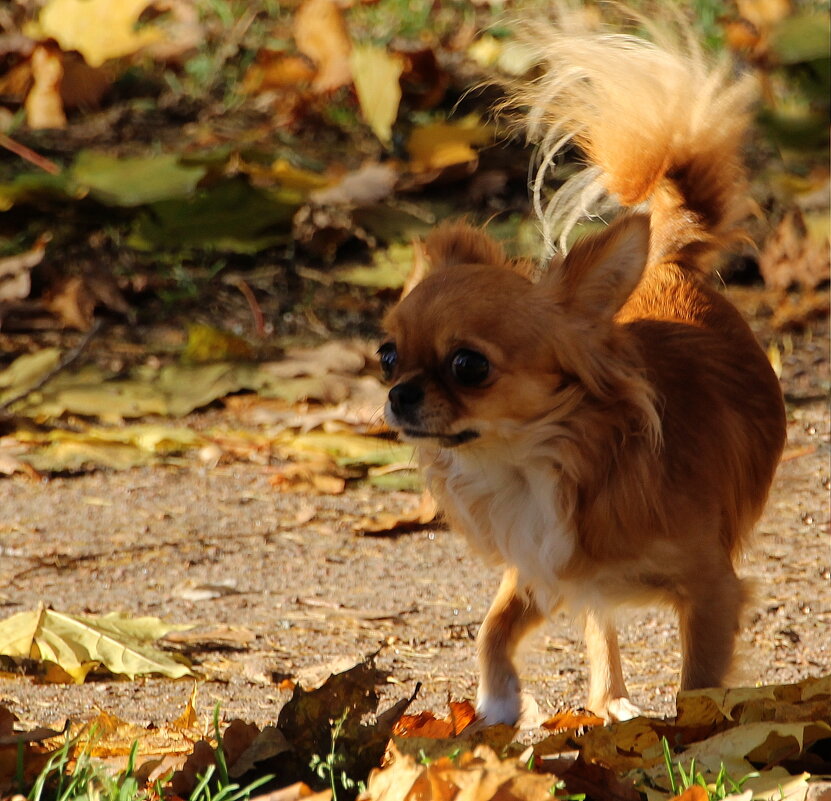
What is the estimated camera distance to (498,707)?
3.05 meters

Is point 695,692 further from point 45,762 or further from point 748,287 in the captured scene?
A: point 748,287

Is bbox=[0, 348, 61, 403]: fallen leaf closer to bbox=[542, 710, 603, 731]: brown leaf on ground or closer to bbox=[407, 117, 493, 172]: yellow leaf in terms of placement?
bbox=[407, 117, 493, 172]: yellow leaf

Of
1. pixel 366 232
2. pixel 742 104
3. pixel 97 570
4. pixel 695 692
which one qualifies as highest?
pixel 742 104

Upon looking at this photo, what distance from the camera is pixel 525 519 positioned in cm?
300

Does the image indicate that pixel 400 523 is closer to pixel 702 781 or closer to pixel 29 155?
pixel 702 781

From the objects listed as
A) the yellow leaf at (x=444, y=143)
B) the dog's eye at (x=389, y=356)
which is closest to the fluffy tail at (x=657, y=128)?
the dog's eye at (x=389, y=356)

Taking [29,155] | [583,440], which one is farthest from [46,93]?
[583,440]

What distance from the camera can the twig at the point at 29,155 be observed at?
6949mm

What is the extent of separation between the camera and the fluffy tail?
3.48 metres

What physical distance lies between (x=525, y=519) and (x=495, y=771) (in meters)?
1.12

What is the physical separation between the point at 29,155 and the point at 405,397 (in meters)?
4.87

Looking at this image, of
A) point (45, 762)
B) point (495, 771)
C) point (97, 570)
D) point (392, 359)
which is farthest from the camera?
point (97, 570)

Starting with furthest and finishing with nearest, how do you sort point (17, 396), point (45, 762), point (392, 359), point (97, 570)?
1. point (17, 396)
2. point (97, 570)
3. point (392, 359)
4. point (45, 762)

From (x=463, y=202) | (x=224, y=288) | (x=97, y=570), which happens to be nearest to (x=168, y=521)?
(x=97, y=570)
